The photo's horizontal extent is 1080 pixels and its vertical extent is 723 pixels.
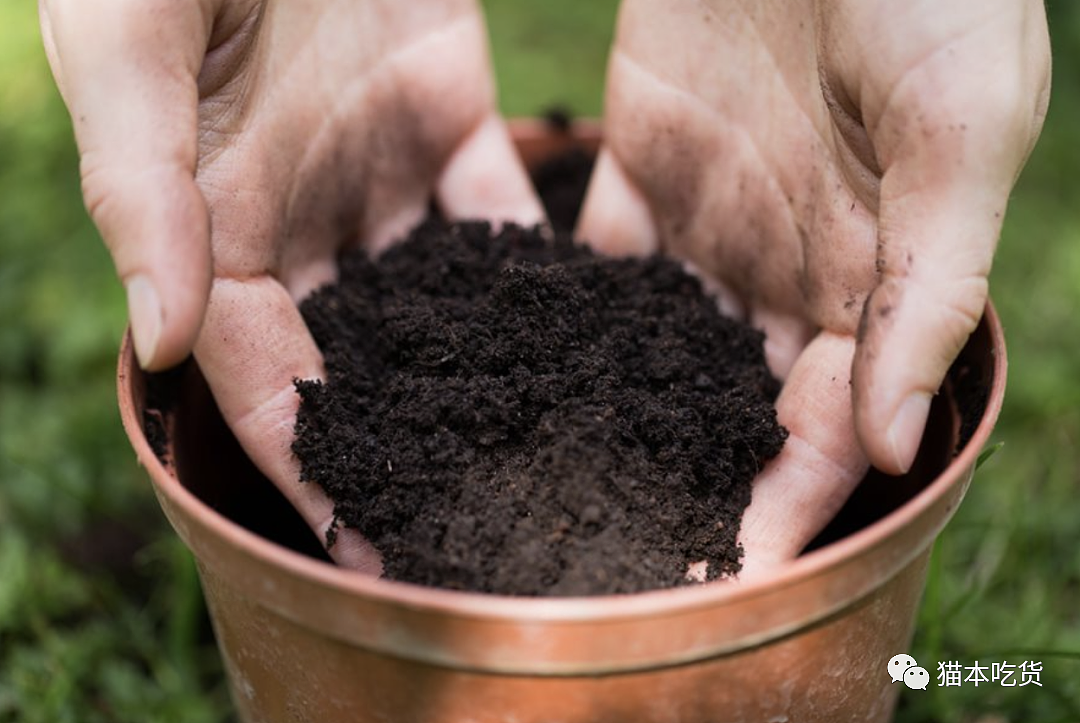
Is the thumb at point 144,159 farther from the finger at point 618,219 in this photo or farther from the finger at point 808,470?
the finger at point 618,219

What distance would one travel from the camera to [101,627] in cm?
186

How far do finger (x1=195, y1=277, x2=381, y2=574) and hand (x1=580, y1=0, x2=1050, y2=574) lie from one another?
1.97 feet

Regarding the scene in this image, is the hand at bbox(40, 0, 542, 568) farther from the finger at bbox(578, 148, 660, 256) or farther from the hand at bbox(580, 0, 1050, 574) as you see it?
the hand at bbox(580, 0, 1050, 574)

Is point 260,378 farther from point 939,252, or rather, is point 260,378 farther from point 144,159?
point 939,252

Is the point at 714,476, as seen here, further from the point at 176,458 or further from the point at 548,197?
the point at 548,197

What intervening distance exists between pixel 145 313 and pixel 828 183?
0.95m

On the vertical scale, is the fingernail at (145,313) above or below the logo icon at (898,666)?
above

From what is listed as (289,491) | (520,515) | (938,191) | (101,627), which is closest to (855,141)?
(938,191)

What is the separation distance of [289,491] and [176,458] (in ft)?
0.64

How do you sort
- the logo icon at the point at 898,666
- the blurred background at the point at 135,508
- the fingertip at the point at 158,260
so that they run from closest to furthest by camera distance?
the fingertip at the point at 158,260 → the logo icon at the point at 898,666 → the blurred background at the point at 135,508

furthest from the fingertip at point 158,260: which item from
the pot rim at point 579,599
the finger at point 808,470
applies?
the finger at point 808,470

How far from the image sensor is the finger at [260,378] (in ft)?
4.44

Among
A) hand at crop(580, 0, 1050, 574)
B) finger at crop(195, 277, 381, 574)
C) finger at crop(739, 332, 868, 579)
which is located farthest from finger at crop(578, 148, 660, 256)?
finger at crop(195, 277, 381, 574)

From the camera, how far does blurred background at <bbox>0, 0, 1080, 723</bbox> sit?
1.72 m
